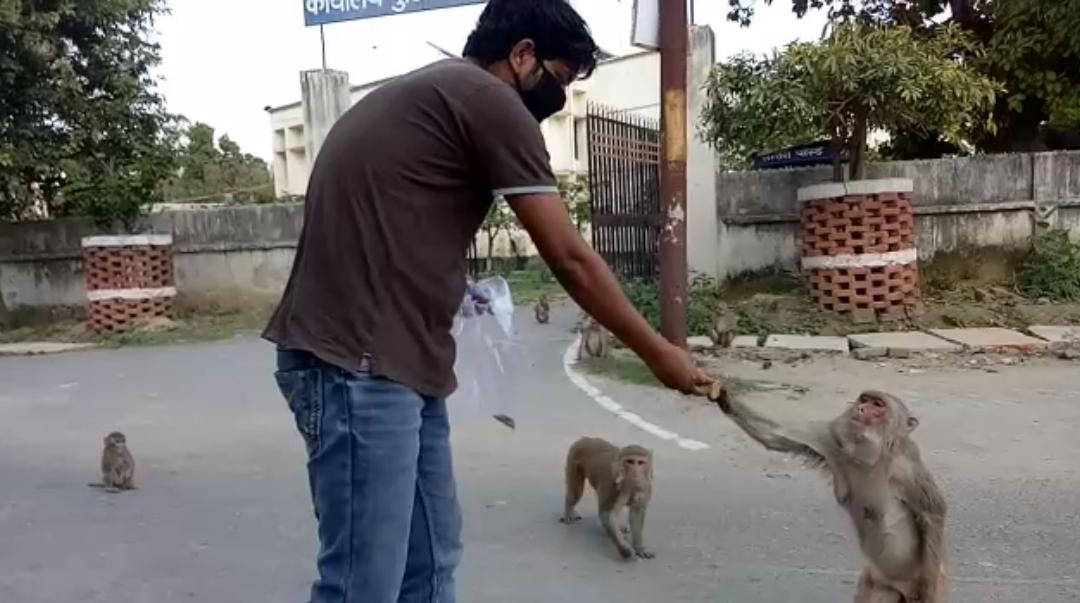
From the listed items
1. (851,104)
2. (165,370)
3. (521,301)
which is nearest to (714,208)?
(851,104)

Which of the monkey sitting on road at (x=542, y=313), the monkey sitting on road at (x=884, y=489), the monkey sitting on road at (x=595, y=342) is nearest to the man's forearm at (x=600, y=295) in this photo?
the monkey sitting on road at (x=884, y=489)

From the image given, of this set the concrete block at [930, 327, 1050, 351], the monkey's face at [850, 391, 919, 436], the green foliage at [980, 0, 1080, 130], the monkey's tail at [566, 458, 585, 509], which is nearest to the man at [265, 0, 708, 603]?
the monkey's face at [850, 391, 919, 436]

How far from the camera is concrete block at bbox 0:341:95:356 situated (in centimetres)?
1213

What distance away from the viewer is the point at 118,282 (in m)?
12.9

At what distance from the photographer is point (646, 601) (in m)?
3.75

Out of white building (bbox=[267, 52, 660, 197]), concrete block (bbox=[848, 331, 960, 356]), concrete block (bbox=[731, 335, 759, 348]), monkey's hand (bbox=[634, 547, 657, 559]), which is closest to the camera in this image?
monkey's hand (bbox=[634, 547, 657, 559])

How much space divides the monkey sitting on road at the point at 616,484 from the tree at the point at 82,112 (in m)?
10.4

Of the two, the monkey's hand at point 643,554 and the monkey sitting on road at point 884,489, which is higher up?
the monkey sitting on road at point 884,489

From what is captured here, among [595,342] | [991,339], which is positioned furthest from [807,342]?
[595,342]

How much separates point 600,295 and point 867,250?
794cm

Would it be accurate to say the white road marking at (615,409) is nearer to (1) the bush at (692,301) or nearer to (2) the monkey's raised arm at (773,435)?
(1) the bush at (692,301)

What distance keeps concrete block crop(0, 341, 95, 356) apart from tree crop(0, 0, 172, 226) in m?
1.89

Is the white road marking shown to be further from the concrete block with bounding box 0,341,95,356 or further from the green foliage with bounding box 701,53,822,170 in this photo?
the concrete block with bounding box 0,341,95,356

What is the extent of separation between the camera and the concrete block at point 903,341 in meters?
8.66
